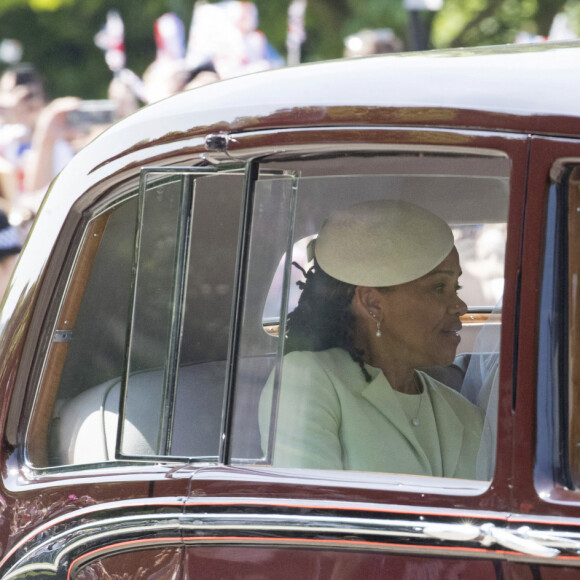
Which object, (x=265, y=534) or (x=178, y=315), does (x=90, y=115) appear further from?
(x=265, y=534)

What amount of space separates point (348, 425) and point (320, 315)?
0.80 ft

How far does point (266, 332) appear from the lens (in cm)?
180

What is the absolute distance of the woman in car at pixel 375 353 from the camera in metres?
1.84

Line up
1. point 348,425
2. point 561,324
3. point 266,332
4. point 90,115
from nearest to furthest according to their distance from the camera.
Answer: point 561,324, point 266,332, point 348,425, point 90,115

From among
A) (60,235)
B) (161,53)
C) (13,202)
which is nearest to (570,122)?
(60,235)

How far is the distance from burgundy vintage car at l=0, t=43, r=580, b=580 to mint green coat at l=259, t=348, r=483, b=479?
0.05 feet

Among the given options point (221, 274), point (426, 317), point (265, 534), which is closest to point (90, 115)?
point (426, 317)

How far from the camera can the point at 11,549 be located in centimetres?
200

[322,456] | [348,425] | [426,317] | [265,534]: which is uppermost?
[426,317]

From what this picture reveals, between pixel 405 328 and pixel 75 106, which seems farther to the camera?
pixel 75 106

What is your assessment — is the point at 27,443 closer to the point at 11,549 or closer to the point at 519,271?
the point at 11,549

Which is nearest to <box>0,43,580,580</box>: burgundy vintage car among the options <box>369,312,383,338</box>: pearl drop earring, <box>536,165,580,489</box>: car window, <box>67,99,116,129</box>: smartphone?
<box>536,165,580,489</box>: car window

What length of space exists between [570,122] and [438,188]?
1.28 ft

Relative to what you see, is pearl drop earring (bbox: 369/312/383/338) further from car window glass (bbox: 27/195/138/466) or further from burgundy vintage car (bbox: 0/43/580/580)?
car window glass (bbox: 27/195/138/466)
